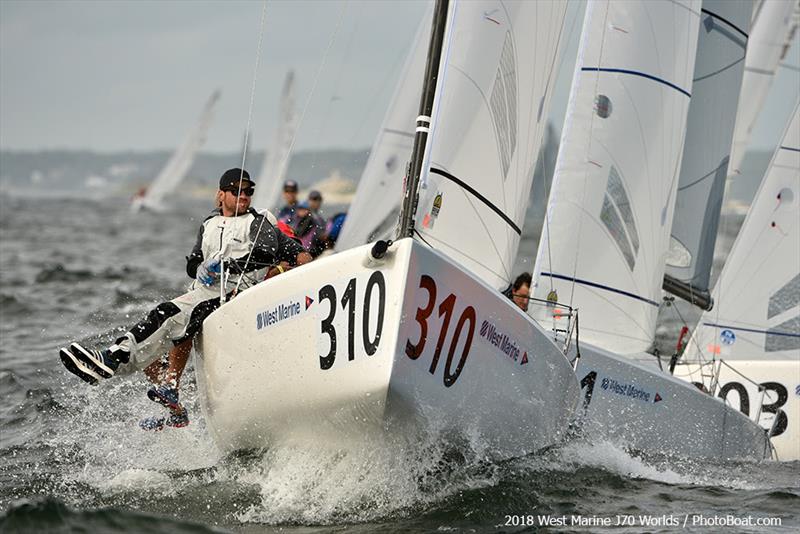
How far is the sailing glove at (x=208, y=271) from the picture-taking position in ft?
19.9

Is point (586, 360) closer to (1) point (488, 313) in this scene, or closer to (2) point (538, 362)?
(2) point (538, 362)

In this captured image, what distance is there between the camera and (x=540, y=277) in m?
8.11

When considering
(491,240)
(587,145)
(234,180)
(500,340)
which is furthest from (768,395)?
(234,180)

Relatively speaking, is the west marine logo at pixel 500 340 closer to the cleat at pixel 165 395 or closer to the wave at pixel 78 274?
the cleat at pixel 165 395

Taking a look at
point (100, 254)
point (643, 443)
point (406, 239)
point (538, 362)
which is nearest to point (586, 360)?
point (643, 443)

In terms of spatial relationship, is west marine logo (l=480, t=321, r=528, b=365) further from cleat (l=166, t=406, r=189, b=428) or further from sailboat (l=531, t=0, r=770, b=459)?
sailboat (l=531, t=0, r=770, b=459)

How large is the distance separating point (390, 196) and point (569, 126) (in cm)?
369

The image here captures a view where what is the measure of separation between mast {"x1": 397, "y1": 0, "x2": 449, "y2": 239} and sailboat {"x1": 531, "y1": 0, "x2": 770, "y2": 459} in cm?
258

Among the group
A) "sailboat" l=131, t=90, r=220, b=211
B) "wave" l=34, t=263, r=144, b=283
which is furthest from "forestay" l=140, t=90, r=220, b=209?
"wave" l=34, t=263, r=144, b=283

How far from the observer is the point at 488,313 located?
542 centimetres

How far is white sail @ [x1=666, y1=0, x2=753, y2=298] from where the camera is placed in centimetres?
966

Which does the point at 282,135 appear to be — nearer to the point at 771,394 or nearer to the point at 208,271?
the point at 771,394

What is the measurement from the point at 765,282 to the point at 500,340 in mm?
5359

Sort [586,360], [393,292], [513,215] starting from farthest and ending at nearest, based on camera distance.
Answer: [586,360], [513,215], [393,292]
